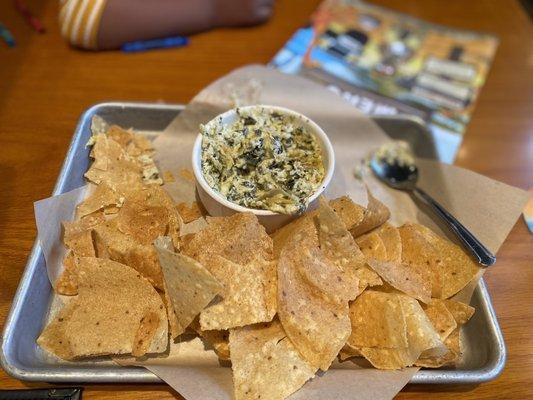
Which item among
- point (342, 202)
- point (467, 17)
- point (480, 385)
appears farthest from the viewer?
point (467, 17)

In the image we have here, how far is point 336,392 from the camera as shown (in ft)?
3.06

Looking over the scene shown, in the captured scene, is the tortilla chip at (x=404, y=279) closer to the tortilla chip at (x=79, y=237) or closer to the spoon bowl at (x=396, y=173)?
the spoon bowl at (x=396, y=173)

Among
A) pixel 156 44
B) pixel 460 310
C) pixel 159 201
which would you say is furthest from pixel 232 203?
pixel 156 44

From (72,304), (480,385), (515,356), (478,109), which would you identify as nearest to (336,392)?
(480,385)

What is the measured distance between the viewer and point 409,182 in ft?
4.53

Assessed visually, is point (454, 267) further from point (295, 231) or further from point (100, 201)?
point (100, 201)

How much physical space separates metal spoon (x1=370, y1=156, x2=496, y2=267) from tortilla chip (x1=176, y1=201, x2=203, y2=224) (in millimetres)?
538

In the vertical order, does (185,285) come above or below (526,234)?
above

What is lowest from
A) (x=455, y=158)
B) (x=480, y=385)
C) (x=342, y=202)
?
(x=480, y=385)

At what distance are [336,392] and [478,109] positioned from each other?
3.96 ft

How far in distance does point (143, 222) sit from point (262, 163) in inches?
12.1

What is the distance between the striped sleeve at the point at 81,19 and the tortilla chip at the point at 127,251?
834mm

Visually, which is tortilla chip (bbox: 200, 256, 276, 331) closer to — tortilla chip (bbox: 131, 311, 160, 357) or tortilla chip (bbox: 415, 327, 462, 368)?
tortilla chip (bbox: 131, 311, 160, 357)

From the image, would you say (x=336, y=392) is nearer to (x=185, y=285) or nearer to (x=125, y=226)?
(x=185, y=285)
